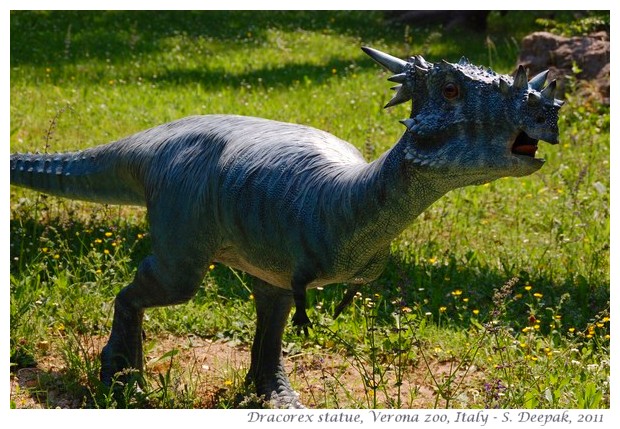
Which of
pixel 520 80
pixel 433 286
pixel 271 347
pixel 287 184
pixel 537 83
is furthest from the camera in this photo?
pixel 433 286

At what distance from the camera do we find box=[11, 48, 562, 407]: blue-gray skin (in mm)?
2742

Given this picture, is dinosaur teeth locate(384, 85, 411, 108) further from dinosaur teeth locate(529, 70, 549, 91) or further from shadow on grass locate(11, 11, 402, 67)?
shadow on grass locate(11, 11, 402, 67)

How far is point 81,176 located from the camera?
177 inches

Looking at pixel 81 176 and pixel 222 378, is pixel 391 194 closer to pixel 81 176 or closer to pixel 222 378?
pixel 222 378

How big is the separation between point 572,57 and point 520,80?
7113 mm

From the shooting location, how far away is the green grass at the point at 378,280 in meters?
4.32

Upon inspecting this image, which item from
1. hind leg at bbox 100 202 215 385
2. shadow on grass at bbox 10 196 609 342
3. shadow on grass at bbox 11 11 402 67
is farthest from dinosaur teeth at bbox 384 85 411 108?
shadow on grass at bbox 11 11 402 67

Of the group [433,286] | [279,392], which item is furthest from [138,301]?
[433,286]

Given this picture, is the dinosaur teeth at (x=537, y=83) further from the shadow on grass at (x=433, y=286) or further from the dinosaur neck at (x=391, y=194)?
the shadow on grass at (x=433, y=286)

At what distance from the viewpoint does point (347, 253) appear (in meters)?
3.25

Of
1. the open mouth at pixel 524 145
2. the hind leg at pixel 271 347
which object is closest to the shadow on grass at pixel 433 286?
the hind leg at pixel 271 347

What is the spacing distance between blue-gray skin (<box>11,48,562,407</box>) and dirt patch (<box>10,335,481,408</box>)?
21cm

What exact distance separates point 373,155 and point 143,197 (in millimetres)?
3381

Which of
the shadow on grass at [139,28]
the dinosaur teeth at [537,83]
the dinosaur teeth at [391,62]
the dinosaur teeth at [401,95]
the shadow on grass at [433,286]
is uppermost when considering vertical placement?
the shadow on grass at [139,28]
